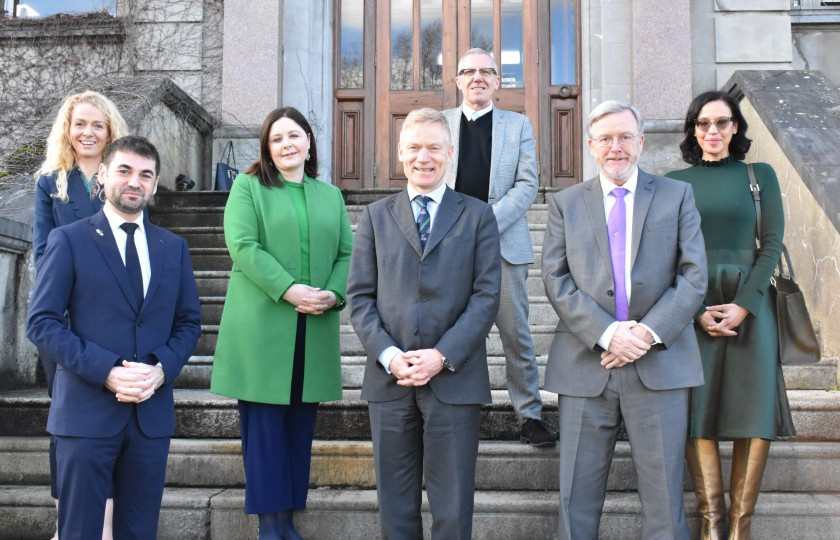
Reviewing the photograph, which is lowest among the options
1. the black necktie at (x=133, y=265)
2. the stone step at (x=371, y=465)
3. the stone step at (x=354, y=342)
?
the stone step at (x=371, y=465)

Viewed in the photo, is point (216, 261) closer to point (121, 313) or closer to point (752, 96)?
point (121, 313)

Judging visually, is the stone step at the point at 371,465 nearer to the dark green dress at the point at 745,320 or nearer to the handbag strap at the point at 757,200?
the dark green dress at the point at 745,320

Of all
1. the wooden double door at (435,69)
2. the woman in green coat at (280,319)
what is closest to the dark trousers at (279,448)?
the woman in green coat at (280,319)

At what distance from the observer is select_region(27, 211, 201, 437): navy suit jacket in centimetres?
246

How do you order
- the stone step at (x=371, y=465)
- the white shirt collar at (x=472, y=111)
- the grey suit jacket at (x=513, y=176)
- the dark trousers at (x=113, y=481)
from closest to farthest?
the dark trousers at (x=113, y=481), the stone step at (x=371, y=465), the grey suit jacket at (x=513, y=176), the white shirt collar at (x=472, y=111)

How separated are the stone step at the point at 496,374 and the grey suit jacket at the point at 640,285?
1358 millimetres

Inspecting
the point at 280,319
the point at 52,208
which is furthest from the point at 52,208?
the point at 280,319

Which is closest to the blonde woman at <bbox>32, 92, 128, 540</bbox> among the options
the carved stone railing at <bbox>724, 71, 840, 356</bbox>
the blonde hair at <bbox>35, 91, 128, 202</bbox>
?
the blonde hair at <bbox>35, 91, 128, 202</bbox>

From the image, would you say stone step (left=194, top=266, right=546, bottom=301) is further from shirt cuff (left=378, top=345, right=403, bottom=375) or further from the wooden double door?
the wooden double door

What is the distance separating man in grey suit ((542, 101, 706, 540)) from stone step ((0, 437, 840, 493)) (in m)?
0.70

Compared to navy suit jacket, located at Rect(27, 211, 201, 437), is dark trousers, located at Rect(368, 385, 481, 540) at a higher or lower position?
lower

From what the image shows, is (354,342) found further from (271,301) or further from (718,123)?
(718,123)

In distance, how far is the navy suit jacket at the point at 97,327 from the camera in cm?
246

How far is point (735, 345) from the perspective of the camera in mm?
3041
